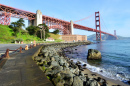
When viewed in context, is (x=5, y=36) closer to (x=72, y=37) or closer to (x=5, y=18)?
(x=5, y=18)

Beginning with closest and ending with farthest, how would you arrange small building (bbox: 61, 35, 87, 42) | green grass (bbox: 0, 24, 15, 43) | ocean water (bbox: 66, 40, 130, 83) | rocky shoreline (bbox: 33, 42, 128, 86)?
A: rocky shoreline (bbox: 33, 42, 128, 86)
ocean water (bbox: 66, 40, 130, 83)
green grass (bbox: 0, 24, 15, 43)
small building (bbox: 61, 35, 87, 42)

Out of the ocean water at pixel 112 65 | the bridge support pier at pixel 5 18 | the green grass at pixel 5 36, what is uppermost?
the bridge support pier at pixel 5 18

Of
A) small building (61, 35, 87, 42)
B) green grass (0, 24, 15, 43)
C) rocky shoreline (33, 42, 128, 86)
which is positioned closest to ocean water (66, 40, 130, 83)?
rocky shoreline (33, 42, 128, 86)

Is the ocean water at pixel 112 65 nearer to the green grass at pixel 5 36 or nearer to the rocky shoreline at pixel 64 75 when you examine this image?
the rocky shoreline at pixel 64 75

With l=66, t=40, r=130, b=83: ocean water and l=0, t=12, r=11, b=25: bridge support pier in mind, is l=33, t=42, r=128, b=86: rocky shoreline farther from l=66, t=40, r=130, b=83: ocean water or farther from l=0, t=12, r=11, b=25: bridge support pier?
l=0, t=12, r=11, b=25: bridge support pier

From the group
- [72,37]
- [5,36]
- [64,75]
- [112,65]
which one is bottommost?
[112,65]

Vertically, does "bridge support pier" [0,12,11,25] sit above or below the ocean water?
above

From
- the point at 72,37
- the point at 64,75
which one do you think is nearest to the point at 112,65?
the point at 64,75

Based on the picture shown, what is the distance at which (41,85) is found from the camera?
86.9 inches

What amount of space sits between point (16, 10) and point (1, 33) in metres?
16.8

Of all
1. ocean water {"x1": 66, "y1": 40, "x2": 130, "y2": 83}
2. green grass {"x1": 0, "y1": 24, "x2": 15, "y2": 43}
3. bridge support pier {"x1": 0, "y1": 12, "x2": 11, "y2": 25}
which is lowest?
ocean water {"x1": 66, "y1": 40, "x2": 130, "y2": 83}

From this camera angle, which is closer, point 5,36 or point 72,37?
point 5,36

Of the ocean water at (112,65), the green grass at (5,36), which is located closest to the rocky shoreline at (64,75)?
the ocean water at (112,65)

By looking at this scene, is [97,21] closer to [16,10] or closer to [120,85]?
[16,10]
